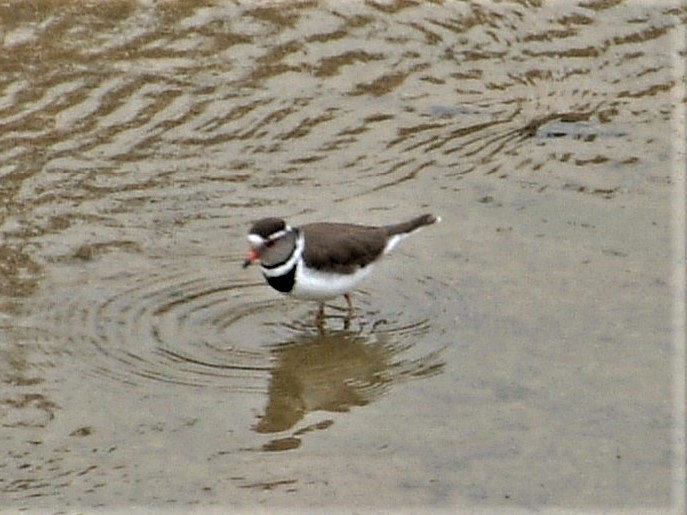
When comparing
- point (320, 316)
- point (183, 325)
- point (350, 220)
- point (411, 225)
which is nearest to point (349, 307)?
point (320, 316)

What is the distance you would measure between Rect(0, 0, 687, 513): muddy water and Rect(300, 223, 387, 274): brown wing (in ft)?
0.99

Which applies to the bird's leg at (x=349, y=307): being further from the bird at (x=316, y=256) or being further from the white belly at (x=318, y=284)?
the white belly at (x=318, y=284)

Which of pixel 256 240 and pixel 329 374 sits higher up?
pixel 256 240

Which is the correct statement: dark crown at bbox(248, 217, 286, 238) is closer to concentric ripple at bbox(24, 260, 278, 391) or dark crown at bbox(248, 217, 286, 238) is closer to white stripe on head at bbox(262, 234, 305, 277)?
white stripe on head at bbox(262, 234, 305, 277)

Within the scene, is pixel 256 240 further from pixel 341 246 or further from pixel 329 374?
pixel 329 374

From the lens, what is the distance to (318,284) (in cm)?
969

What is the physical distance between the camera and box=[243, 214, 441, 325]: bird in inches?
377

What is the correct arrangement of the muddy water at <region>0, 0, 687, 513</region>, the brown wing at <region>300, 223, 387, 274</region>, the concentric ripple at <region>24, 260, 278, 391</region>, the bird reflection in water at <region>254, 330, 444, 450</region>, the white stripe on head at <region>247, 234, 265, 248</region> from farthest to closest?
the brown wing at <region>300, 223, 387, 274</region>
the white stripe on head at <region>247, 234, 265, 248</region>
the concentric ripple at <region>24, 260, 278, 391</region>
the bird reflection in water at <region>254, 330, 444, 450</region>
the muddy water at <region>0, 0, 687, 513</region>

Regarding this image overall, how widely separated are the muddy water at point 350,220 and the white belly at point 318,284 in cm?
21

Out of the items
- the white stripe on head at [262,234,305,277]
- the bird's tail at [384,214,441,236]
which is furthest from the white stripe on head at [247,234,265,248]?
the bird's tail at [384,214,441,236]

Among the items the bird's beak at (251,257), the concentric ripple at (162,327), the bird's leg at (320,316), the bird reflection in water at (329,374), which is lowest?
the bird's leg at (320,316)

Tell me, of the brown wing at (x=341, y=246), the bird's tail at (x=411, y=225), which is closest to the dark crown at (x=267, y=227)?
the brown wing at (x=341, y=246)

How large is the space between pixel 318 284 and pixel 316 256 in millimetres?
194

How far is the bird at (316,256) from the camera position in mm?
9578
